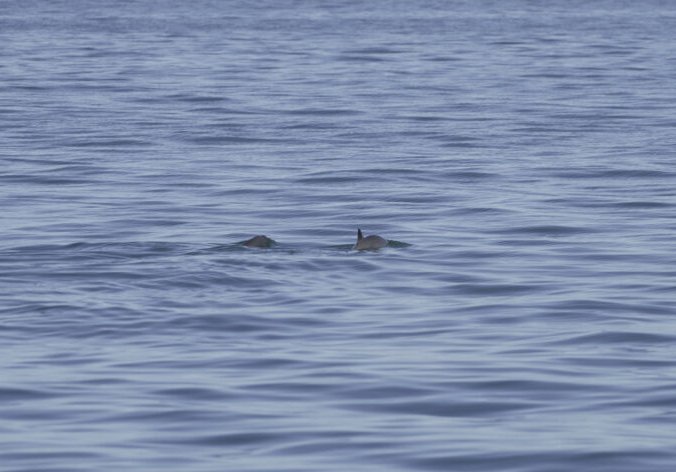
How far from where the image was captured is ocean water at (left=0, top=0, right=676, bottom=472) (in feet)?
40.4

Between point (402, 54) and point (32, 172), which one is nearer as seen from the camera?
point (32, 172)

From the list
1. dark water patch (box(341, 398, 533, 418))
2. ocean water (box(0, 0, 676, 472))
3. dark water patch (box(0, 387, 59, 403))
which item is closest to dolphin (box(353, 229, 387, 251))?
ocean water (box(0, 0, 676, 472))

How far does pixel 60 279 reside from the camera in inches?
707

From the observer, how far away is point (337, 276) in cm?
1839

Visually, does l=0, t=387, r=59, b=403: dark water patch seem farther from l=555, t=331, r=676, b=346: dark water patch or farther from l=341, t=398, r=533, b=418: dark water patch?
l=555, t=331, r=676, b=346: dark water patch

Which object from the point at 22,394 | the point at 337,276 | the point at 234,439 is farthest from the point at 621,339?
the point at 22,394

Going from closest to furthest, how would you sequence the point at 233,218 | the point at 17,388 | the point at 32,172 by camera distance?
the point at 17,388 < the point at 233,218 < the point at 32,172

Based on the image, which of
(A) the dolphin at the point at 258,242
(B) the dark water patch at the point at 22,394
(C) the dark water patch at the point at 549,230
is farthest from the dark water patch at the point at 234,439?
(C) the dark water patch at the point at 549,230

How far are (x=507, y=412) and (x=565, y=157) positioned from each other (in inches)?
658

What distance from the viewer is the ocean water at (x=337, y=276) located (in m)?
12.3

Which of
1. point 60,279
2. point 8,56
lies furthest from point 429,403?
point 8,56

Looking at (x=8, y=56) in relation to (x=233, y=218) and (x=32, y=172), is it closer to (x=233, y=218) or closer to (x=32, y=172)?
(x=32, y=172)

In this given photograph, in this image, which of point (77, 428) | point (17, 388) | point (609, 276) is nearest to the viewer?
point (77, 428)

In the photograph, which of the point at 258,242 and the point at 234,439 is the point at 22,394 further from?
the point at 258,242
